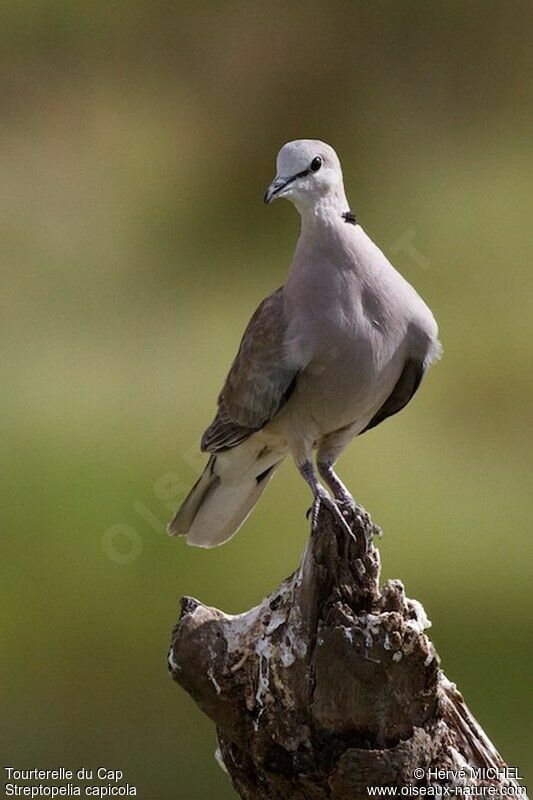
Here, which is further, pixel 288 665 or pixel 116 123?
pixel 116 123

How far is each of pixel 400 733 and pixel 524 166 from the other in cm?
775

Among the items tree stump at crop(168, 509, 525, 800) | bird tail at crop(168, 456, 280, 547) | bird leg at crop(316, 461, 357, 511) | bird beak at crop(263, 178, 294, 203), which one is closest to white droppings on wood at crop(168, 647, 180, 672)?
tree stump at crop(168, 509, 525, 800)

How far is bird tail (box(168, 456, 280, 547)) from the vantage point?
446 centimetres

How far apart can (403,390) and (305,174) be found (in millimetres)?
725

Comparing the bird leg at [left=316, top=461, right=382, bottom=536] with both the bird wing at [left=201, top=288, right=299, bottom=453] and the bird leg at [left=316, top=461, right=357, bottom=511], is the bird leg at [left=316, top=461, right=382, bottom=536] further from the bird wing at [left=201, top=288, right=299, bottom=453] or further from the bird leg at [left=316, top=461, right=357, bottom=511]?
the bird wing at [left=201, top=288, right=299, bottom=453]

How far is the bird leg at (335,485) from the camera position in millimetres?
3819

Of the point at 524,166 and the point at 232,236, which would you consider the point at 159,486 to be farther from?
the point at 524,166

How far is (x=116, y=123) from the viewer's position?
10.9 metres

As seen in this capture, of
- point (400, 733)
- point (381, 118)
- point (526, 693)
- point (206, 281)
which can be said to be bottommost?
point (400, 733)

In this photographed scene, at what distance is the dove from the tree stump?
0.22 m

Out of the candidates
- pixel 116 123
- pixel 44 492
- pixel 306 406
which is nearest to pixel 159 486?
pixel 44 492

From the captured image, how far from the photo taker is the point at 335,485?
4.11 m

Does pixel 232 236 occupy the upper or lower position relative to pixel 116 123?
lower

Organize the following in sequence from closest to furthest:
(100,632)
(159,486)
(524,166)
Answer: (159,486) < (100,632) < (524,166)
